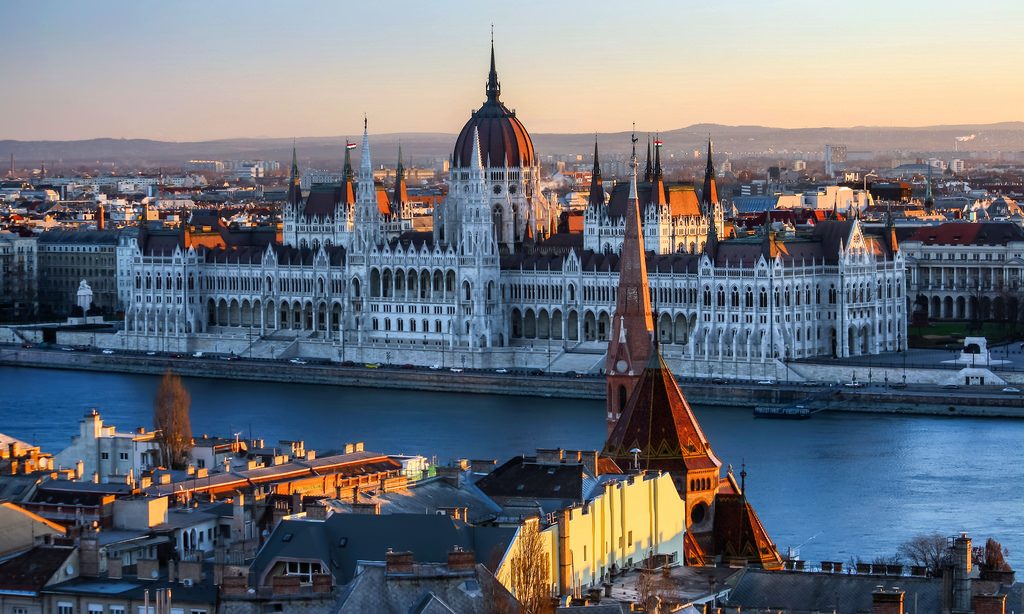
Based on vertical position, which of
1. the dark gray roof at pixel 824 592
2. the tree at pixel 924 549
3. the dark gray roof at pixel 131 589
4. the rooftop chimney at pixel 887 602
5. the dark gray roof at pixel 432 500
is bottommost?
the tree at pixel 924 549

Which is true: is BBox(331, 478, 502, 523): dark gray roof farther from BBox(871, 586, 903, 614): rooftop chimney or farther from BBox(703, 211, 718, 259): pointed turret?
BBox(703, 211, 718, 259): pointed turret

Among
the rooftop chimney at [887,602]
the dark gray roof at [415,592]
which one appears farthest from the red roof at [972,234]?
the dark gray roof at [415,592]

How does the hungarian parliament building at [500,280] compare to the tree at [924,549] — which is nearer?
the tree at [924,549]

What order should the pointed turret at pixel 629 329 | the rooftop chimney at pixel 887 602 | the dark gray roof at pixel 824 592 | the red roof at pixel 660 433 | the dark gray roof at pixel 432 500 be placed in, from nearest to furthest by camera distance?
the rooftop chimney at pixel 887 602 < the dark gray roof at pixel 824 592 < the dark gray roof at pixel 432 500 < the red roof at pixel 660 433 < the pointed turret at pixel 629 329

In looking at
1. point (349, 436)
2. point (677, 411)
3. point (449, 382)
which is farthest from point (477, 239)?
point (677, 411)

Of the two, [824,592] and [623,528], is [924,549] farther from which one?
[824,592]

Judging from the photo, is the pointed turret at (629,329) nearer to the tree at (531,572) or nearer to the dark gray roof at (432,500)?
the dark gray roof at (432,500)

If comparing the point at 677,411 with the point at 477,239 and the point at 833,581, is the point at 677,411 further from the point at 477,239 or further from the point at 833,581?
the point at 477,239
